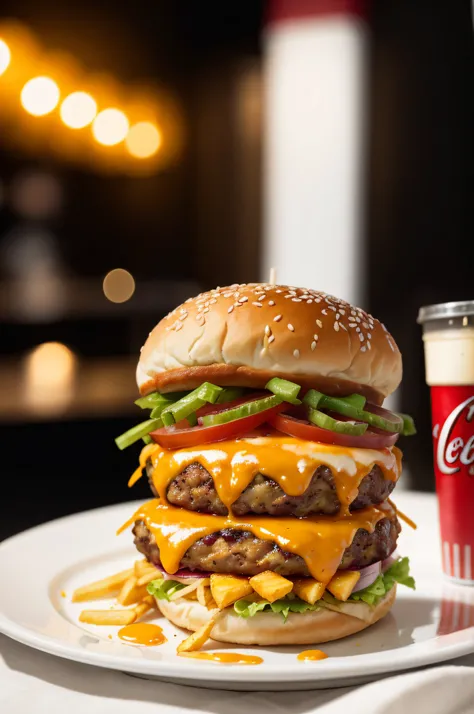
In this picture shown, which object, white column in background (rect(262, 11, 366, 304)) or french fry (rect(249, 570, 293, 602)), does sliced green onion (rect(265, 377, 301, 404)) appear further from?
white column in background (rect(262, 11, 366, 304))

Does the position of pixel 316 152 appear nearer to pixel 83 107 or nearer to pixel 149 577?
pixel 83 107

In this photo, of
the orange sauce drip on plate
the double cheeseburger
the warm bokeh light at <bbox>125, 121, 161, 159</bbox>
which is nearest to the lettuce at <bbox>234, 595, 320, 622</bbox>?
the double cheeseburger

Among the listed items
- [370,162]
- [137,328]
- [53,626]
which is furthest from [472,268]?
[53,626]

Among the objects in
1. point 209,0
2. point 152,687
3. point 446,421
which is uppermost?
point 209,0

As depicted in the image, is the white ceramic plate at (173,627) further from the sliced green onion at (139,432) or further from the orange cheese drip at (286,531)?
the sliced green onion at (139,432)

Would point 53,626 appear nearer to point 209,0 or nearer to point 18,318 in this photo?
point 18,318

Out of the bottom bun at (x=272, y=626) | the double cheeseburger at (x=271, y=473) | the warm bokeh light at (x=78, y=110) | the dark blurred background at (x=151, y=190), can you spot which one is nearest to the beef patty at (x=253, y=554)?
the double cheeseburger at (x=271, y=473)
